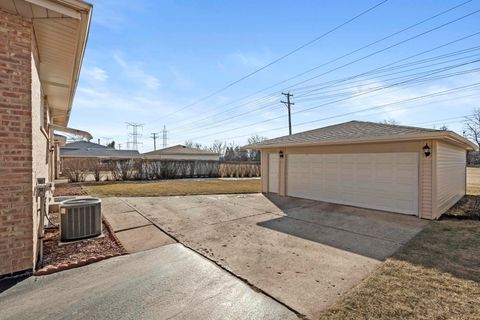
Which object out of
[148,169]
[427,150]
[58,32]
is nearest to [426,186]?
[427,150]

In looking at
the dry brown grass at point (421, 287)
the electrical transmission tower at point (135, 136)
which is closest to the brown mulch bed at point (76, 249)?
the dry brown grass at point (421, 287)

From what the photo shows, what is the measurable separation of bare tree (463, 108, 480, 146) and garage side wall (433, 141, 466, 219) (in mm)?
48300

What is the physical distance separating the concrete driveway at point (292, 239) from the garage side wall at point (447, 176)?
1368 millimetres

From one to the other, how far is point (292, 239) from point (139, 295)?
10.9 feet

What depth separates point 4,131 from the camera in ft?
10.6

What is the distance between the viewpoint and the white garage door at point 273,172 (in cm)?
1210

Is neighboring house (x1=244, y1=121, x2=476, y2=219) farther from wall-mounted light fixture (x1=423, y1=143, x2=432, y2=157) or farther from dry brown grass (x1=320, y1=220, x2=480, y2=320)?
dry brown grass (x1=320, y1=220, x2=480, y2=320)

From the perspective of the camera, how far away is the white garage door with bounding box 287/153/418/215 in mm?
7888

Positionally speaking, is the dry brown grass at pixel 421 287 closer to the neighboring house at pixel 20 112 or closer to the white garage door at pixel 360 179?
the white garage door at pixel 360 179

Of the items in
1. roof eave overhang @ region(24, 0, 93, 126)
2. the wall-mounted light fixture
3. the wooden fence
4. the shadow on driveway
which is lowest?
the shadow on driveway

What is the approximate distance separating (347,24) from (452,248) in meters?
9.78

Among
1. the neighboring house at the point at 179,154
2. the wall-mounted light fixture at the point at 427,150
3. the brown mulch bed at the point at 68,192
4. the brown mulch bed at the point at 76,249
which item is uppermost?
the neighboring house at the point at 179,154

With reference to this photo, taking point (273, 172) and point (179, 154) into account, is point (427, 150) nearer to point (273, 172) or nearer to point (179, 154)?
point (273, 172)

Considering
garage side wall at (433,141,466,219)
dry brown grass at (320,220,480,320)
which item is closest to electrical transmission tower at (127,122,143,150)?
garage side wall at (433,141,466,219)
